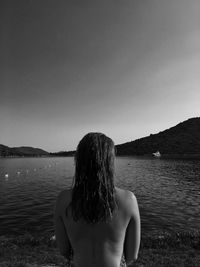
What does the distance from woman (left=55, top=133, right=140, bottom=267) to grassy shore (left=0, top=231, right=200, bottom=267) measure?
8.28 meters

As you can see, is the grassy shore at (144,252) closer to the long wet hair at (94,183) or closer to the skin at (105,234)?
the skin at (105,234)

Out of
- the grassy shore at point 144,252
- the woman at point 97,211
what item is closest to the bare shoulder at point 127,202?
the woman at point 97,211

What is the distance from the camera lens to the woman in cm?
301

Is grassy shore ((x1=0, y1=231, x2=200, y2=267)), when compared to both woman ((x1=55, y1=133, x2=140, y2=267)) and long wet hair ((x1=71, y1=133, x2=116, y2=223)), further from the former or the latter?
long wet hair ((x1=71, y1=133, x2=116, y2=223))

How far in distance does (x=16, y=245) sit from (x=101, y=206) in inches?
556

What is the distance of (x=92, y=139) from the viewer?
3.16 m

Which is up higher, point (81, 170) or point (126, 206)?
point (81, 170)

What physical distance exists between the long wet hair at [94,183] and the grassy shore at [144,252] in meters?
8.57

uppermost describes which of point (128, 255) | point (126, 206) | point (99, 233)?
point (126, 206)

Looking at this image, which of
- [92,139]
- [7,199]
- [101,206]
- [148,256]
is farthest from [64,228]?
[7,199]

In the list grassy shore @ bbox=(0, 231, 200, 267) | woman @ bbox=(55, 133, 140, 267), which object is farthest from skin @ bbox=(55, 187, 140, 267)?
grassy shore @ bbox=(0, 231, 200, 267)

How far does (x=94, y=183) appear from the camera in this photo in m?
3.07

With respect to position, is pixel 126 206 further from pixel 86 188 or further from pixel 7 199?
pixel 7 199

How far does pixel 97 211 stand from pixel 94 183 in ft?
1.16
